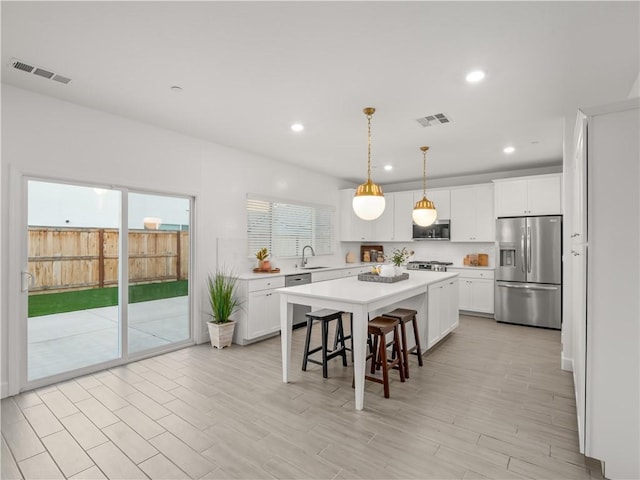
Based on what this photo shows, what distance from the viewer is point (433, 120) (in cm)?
381

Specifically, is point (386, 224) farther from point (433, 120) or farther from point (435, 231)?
point (433, 120)

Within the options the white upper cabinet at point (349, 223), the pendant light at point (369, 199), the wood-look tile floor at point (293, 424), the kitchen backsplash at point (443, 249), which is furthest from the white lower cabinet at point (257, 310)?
the kitchen backsplash at point (443, 249)

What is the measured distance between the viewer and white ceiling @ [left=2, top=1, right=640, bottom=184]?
2.06 metres

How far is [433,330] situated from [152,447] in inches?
123

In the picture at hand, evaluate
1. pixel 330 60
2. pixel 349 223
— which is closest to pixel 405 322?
pixel 330 60

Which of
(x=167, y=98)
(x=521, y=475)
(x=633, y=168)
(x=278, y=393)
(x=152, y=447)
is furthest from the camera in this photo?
(x=167, y=98)

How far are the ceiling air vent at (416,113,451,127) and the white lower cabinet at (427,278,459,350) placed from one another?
187cm

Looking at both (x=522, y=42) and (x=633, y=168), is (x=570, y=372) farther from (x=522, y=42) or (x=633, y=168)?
(x=522, y=42)

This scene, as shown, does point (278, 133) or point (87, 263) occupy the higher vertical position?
point (278, 133)

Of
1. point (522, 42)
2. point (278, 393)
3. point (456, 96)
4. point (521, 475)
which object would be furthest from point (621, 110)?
point (278, 393)

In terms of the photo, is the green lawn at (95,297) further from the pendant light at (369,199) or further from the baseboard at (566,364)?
the baseboard at (566,364)

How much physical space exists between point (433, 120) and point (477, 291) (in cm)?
357

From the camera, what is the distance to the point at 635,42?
2318mm

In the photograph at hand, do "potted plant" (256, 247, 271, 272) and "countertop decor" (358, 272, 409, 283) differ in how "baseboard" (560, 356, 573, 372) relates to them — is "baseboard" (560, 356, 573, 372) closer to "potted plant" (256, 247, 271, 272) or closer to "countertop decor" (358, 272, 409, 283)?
"countertop decor" (358, 272, 409, 283)
